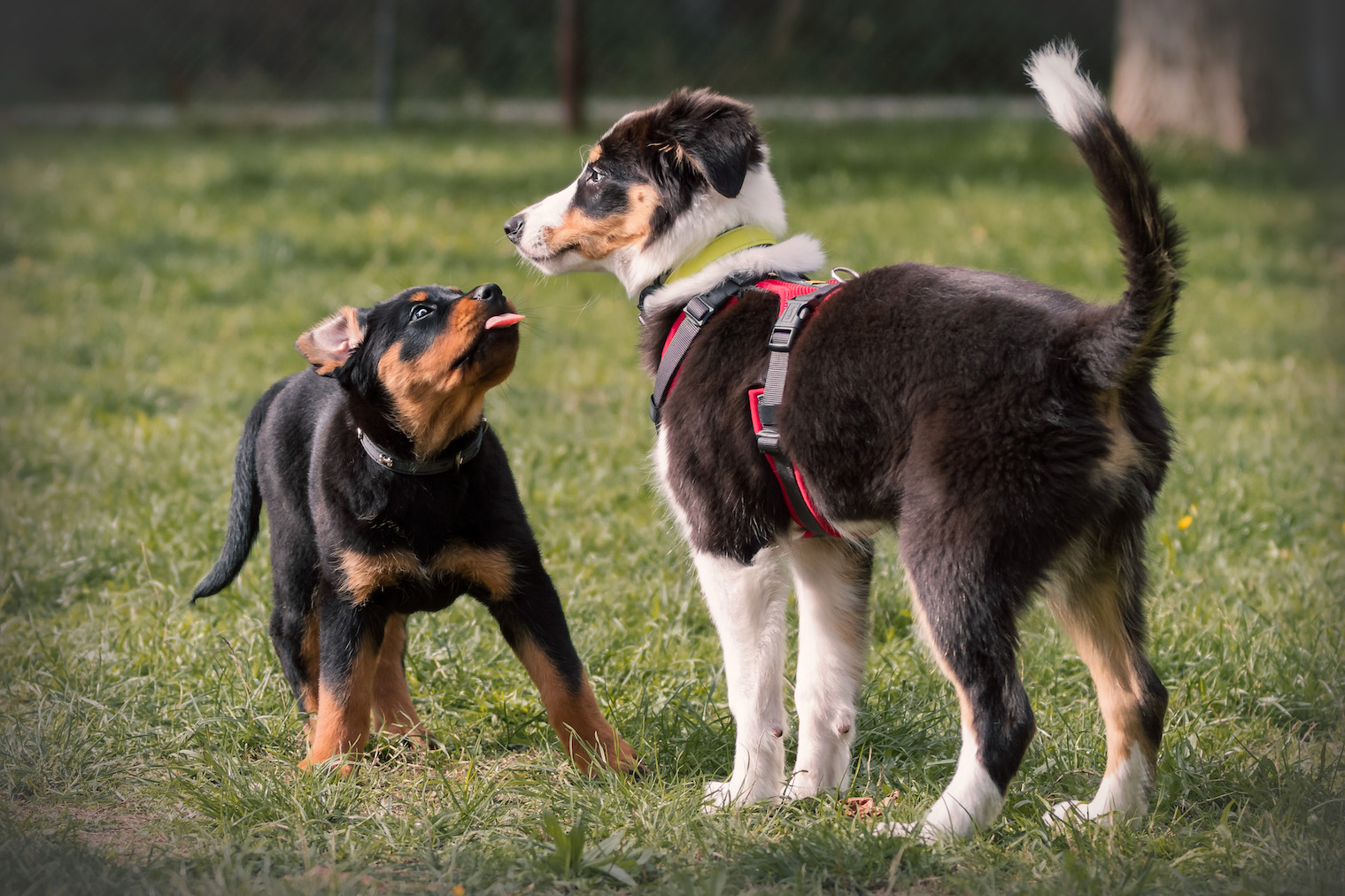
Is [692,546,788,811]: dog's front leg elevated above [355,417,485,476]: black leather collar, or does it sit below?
below

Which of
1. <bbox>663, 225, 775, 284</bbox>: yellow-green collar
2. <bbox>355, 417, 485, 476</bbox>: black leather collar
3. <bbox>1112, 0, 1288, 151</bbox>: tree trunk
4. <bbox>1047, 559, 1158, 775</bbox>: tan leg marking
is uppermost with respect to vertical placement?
<bbox>1112, 0, 1288, 151</bbox>: tree trunk

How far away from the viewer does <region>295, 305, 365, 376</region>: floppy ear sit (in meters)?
3.34

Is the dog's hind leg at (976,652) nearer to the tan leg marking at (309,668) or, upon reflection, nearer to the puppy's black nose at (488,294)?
the puppy's black nose at (488,294)

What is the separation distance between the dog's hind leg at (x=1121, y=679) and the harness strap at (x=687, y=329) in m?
1.08

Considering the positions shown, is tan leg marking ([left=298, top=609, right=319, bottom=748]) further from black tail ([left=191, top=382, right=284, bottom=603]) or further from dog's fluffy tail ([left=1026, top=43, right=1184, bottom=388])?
dog's fluffy tail ([left=1026, top=43, right=1184, bottom=388])

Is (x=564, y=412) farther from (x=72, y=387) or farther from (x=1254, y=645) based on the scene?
(x=1254, y=645)

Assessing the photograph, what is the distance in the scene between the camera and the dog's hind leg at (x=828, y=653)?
329 cm

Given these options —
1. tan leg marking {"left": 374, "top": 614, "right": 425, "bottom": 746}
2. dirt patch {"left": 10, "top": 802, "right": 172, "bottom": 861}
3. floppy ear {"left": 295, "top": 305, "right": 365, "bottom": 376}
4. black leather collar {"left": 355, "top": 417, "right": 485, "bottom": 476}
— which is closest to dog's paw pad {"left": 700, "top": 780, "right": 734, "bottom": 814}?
tan leg marking {"left": 374, "top": 614, "right": 425, "bottom": 746}

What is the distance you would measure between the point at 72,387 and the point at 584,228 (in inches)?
172

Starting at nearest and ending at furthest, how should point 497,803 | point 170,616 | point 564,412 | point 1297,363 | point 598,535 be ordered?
point 497,803 < point 170,616 < point 598,535 < point 564,412 < point 1297,363

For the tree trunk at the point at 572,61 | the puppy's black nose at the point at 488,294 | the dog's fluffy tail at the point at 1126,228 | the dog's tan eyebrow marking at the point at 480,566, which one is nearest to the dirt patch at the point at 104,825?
the dog's tan eyebrow marking at the point at 480,566

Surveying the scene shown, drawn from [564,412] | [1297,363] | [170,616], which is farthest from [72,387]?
[1297,363]

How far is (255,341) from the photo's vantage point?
7.55 m

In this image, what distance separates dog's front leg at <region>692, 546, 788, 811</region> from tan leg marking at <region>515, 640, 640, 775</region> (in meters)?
0.29
